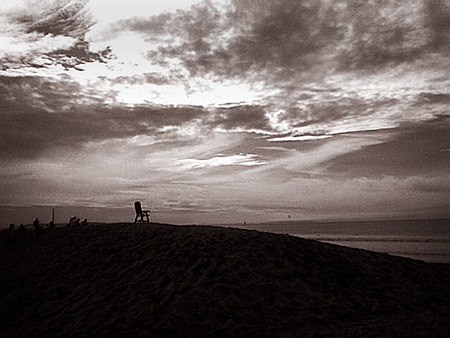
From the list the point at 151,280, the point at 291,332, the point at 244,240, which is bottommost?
the point at 291,332

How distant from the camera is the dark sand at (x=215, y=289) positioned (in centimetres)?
1269

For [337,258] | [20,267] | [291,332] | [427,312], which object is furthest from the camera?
[20,267]

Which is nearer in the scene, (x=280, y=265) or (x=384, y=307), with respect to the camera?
(x=384, y=307)

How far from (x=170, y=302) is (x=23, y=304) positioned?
6.24 metres

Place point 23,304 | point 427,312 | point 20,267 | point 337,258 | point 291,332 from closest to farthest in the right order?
point 291,332 < point 427,312 < point 23,304 < point 337,258 < point 20,267

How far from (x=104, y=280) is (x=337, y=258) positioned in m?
9.41

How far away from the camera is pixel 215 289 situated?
45.9 ft

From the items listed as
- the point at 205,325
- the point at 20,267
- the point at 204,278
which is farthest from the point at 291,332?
the point at 20,267

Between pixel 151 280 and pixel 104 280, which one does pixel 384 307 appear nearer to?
pixel 151 280

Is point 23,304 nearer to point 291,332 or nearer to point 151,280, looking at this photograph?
point 151,280

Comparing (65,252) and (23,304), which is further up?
(65,252)

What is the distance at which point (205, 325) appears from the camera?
12.4 metres

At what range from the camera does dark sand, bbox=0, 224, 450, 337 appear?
12.7 metres

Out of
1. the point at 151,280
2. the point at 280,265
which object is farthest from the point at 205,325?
the point at 280,265
